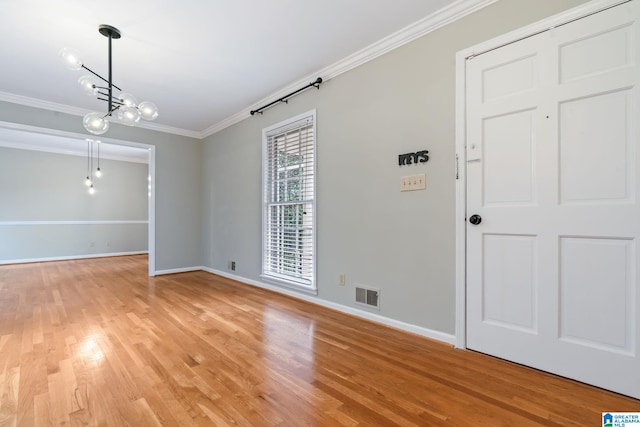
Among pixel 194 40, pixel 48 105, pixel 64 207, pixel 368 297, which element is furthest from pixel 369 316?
pixel 64 207

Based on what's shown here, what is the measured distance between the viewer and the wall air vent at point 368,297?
2861 mm

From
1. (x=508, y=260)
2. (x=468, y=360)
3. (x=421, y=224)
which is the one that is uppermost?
(x=421, y=224)

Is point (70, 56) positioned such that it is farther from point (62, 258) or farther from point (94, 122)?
point (62, 258)

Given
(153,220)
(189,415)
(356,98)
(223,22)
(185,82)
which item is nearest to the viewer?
(189,415)

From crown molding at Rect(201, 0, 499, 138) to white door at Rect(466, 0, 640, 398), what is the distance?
418 mm

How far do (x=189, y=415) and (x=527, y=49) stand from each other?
10.1 feet

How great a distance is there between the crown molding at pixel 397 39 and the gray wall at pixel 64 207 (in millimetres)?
6738

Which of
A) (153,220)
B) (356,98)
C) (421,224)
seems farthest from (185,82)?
(421,224)

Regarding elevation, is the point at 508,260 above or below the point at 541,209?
below

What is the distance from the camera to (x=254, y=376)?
1.90 metres

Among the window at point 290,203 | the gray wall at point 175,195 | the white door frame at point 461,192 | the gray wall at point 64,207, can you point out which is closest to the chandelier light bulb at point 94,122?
the window at point 290,203

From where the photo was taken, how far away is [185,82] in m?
3.66

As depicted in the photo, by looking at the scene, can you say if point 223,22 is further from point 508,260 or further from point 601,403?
point 601,403

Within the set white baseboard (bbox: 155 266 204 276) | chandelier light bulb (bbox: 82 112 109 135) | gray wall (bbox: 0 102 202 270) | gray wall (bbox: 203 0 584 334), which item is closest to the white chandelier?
chandelier light bulb (bbox: 82 112 109 135)
